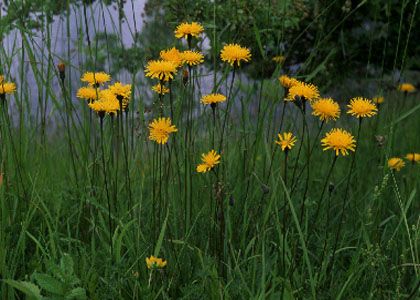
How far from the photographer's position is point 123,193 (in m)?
2.35

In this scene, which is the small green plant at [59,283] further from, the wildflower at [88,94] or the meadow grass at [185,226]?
the wildflower at [88,94]

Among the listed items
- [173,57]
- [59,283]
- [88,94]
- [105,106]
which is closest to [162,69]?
[173,57]

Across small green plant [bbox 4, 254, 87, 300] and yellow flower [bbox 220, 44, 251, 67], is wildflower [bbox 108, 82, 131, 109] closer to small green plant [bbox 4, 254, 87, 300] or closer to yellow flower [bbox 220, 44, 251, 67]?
yellow flower [bbox 220, 44, 251, 67]

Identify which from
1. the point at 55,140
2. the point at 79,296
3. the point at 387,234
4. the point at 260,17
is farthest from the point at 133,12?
the point at 55,140

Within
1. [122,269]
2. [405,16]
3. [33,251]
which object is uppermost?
[405,16]

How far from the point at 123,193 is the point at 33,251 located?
0.50m

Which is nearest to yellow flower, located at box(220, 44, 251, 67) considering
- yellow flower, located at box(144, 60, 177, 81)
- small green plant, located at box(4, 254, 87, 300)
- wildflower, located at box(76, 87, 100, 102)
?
yellow flower, located at box(144, 60, 177, 81)

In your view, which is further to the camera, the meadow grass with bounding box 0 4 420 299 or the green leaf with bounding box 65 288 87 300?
the meadow grass with bounding box 0 4 420 299

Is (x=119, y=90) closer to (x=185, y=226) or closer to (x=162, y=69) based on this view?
(x=162, y=69)

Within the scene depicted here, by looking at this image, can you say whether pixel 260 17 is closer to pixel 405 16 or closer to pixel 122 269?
pixel 405 16

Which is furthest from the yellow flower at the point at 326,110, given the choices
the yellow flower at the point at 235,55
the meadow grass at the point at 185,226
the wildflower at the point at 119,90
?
the wildflower at the point at 119,90

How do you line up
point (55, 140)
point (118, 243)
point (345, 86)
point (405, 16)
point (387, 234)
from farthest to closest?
point (345, 86)
point (405, 16)
point (55, 140)
point (387, 234)
point (118, 243)

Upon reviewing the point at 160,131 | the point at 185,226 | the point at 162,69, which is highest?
the point at 162,69

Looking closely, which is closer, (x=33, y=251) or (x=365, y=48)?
(x=33, y=251)
